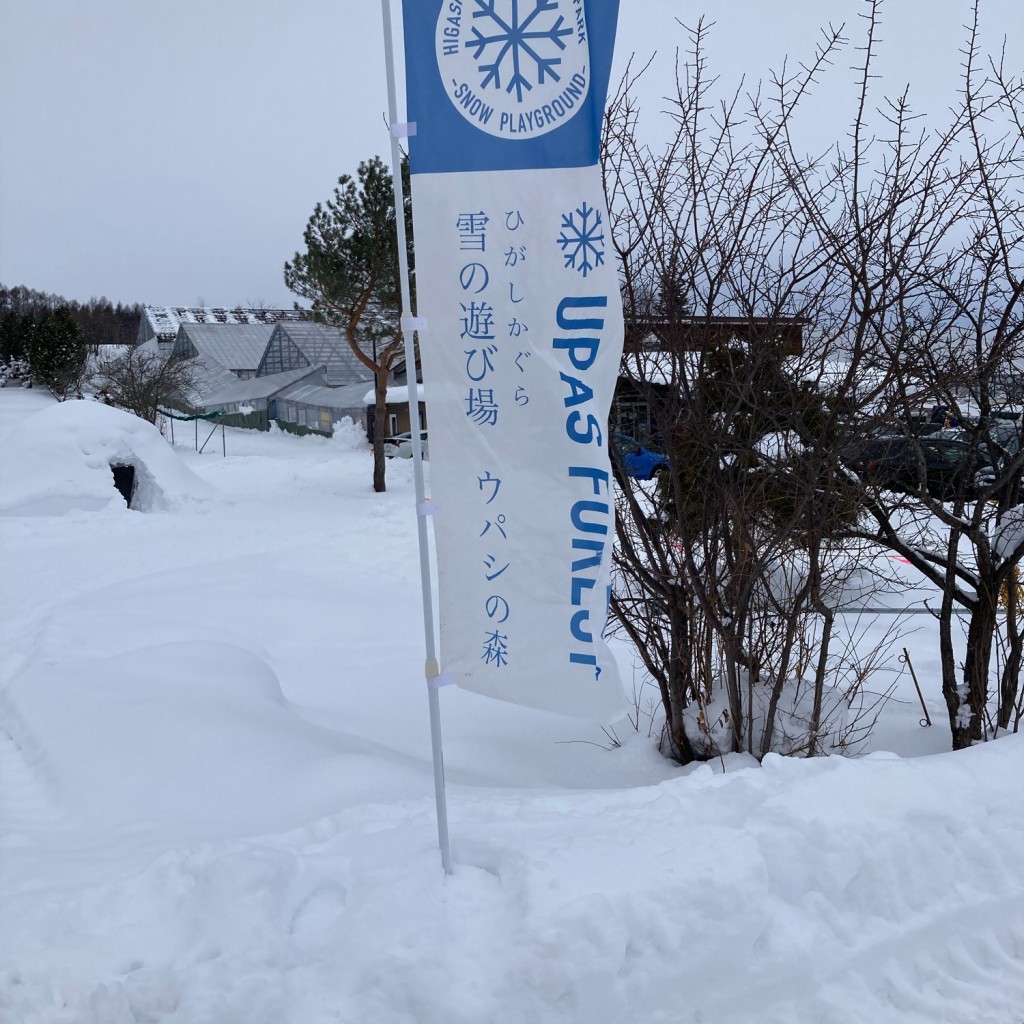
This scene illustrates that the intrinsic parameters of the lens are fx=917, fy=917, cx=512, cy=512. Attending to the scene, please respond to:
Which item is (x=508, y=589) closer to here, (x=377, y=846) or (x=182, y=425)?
(x=377, y=846)

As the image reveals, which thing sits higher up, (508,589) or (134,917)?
(508,589)

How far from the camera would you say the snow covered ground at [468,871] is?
9.53ft

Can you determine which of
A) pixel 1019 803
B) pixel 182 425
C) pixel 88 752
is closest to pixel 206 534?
pixel 88 752

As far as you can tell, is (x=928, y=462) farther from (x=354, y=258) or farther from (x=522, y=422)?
(x=354, y=258)

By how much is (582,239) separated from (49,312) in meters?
63.3

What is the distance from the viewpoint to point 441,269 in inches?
128

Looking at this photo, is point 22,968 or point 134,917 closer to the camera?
point 22,968

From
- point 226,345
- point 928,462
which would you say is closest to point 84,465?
point 928,462

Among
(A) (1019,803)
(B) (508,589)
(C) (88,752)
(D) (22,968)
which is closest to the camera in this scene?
(D) (22,968)

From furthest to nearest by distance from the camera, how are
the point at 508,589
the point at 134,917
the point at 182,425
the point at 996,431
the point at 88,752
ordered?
the point at 182,425, the point at 996,431, the point at 88,752, the point at 508,589, the point at 134,917

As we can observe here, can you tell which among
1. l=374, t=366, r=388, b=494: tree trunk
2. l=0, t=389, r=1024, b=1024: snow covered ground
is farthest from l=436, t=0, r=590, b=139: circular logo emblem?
l=374, t=366, r=388, b=494: tree trunk

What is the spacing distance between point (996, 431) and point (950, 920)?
2973 mm

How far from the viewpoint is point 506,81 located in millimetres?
3121

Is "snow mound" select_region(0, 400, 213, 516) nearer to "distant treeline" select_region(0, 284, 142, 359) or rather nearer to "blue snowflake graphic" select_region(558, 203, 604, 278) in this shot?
"blue snowflake graphic" select_region(558, 203, 604, 278)
